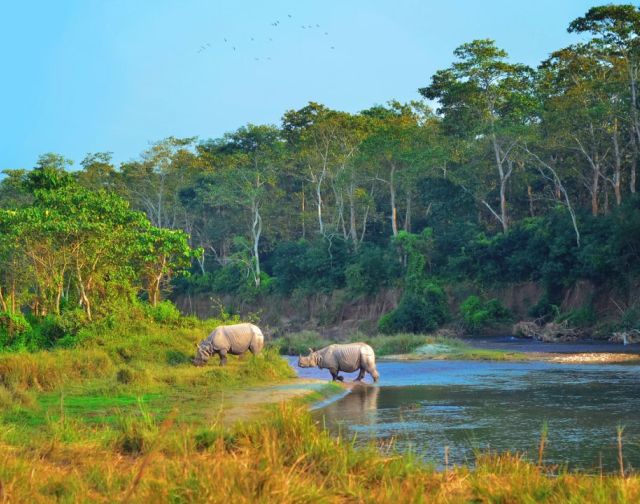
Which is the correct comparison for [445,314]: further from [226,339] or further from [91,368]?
[91,368]

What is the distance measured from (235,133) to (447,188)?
66.4 ft

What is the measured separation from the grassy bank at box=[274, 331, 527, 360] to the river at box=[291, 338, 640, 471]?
385cm

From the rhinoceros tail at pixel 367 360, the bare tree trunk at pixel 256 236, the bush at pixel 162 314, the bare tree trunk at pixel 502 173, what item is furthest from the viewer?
the bare tree trunk at pixel 256 236

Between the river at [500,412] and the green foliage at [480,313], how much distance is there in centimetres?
1684

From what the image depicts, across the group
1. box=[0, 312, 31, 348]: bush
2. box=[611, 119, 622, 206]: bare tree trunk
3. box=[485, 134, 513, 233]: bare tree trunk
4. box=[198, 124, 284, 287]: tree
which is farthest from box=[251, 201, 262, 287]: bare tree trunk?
box=[0, 312, 31, 348]: bush

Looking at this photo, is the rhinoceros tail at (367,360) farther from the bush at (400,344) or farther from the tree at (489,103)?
the tree at (489,103)

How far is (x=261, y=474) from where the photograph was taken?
7.66 metres

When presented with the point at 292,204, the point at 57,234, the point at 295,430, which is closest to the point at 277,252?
the point at 292,204

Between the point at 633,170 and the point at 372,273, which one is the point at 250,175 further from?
the point at 633,170

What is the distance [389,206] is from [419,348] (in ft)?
84.6

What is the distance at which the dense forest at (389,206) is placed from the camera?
2822cm

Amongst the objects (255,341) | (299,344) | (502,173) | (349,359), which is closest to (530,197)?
(502,173)

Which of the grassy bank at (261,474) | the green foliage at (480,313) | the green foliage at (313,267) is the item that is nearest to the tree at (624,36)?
the green foliage at (480,313)

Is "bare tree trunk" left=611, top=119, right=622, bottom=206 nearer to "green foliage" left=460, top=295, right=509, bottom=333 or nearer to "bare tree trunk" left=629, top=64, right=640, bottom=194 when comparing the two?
"bare tree trunk" left=629, top=64, right=640, bottom=194
